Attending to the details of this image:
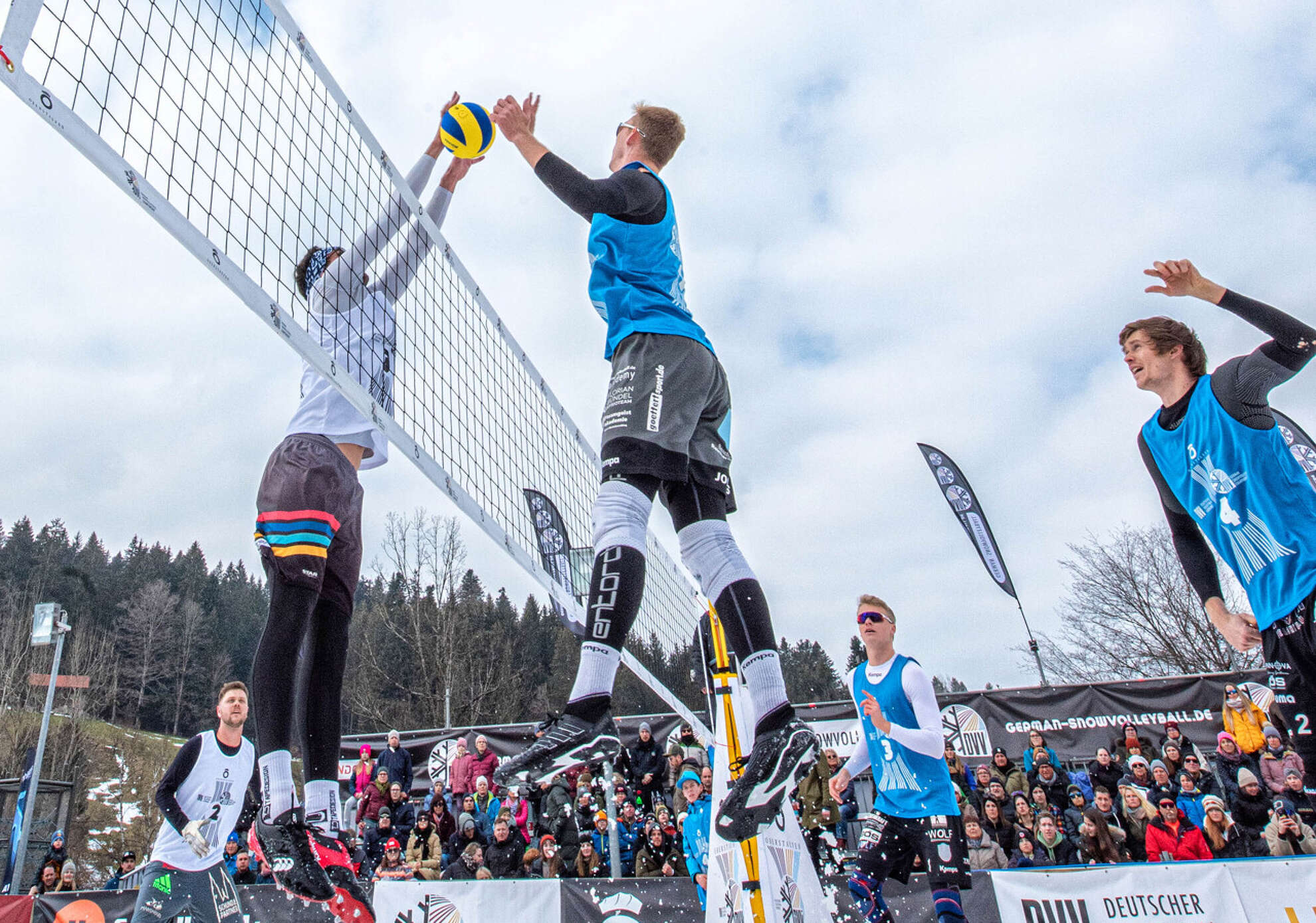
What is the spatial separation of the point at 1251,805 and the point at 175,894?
10.1 m

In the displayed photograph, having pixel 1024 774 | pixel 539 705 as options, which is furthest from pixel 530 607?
pixel 1024 774

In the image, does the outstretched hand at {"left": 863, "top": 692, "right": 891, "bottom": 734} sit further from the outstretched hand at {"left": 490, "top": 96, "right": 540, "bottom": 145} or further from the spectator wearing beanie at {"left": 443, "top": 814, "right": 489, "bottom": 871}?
the spectator wearing beanie at {"left": 443, "top": 814, "right": 489, "bottom": 871}

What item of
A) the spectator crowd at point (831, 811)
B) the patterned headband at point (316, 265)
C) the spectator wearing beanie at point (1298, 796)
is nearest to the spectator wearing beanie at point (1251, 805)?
the spectator crowd at point (831, 811)

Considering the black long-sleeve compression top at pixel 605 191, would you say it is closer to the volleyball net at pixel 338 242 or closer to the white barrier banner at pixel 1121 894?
→ the volleyball net at pixel 338 242

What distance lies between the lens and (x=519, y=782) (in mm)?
2346

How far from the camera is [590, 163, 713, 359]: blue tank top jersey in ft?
10.2

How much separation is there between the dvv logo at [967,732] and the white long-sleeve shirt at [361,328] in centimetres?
1039

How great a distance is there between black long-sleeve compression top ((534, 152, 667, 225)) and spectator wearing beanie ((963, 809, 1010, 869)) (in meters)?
7.89

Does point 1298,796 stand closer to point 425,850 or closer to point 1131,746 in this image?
point 1131,746

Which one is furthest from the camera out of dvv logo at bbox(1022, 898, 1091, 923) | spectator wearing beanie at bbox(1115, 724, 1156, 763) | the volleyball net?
spectator wearing beanie at bbox(1115, 724, 1156, 763)

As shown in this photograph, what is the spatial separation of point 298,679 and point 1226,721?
1179 cm

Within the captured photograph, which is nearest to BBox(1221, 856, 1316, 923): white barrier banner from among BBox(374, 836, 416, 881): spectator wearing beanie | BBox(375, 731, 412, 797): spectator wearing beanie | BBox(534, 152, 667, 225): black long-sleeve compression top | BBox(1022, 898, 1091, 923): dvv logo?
BBox(1022, 898, 1091, 923): dvv logo

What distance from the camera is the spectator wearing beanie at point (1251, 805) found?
8664mm

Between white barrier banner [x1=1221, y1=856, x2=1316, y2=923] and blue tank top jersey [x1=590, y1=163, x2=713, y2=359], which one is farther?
white barrier banner [x1=1221, y1=856, x2=1316, y2=923]
